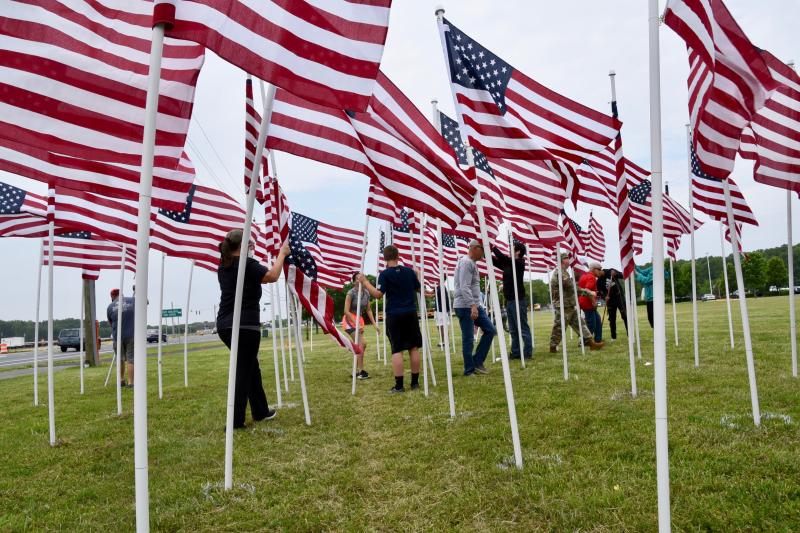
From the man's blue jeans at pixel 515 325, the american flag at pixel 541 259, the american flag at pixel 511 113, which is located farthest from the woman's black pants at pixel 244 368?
the american flag at pixel 541 259

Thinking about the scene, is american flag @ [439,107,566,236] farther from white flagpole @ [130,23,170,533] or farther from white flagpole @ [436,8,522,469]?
white flagpole @ [130,23,170,533]

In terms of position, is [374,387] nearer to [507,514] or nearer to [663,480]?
[507,514]

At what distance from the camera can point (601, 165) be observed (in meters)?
10.8

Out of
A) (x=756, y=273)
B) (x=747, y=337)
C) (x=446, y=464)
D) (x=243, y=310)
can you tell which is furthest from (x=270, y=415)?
(x=756, y=273)

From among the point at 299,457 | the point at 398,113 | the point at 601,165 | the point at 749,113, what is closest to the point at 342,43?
the point at 398,113

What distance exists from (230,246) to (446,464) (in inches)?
149

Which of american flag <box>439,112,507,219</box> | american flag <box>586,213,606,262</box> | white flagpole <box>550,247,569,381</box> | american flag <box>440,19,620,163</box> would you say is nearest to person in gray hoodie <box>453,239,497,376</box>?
american flag <box>439,112,507,219</box>

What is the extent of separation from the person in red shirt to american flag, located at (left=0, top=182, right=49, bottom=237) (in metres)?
12.3

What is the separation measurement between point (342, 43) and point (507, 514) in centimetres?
350

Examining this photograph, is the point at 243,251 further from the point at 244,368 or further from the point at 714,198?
the point at 714,198

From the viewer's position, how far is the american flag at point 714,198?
8.66 metres

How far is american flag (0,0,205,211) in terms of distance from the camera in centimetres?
386

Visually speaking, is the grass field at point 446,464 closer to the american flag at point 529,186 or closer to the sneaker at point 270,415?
the sneaker at point 270,415

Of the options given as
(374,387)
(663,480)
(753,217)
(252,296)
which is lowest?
(374,387)
